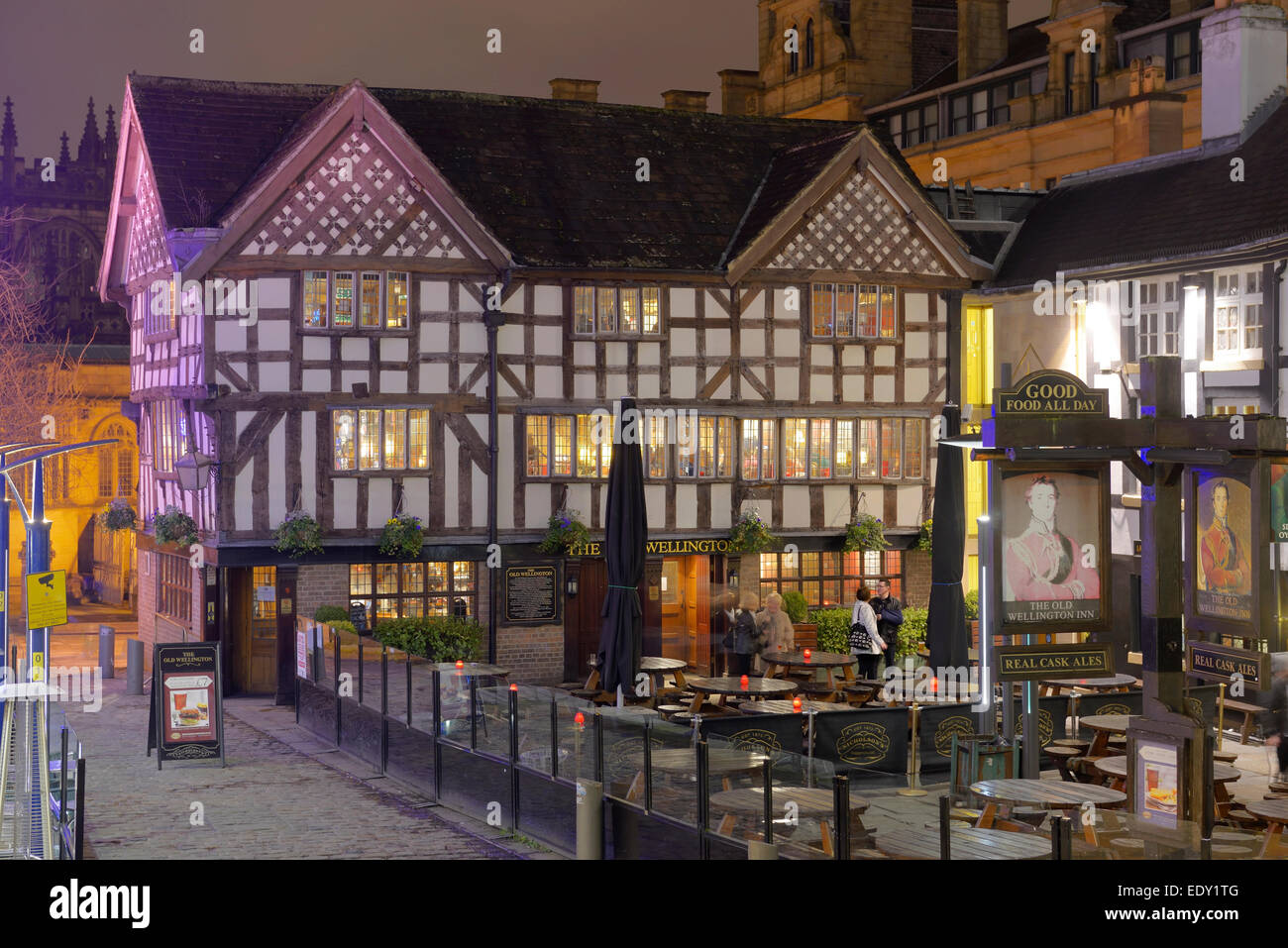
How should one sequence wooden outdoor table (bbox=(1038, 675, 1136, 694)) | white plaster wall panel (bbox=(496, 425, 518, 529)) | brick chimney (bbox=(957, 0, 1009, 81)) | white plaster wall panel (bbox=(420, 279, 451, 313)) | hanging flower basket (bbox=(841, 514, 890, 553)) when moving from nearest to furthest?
wooden outdoor table (bbox=(1038, 675, 1136, 694))
white plaster wall panel (bbox=(420, 279, 451, 313))
white plaster wall panel (bbox=(496, 425, 518, 529))
hanging flower basket (bbox=(841, 514, 890, 553))
brick chimney (bbox=(957, 0, 1009, 81))

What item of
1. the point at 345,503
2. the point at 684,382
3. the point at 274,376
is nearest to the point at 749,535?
the point at 684,382

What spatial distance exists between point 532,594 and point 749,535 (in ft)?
13.1

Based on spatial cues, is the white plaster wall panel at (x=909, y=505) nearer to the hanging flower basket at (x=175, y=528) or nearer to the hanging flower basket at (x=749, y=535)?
the hanging flower basket at (x=749, y=535)

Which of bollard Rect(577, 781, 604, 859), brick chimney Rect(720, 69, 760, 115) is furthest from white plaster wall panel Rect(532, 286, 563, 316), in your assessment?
brick chimney Rect(720, 69, 760, 115)

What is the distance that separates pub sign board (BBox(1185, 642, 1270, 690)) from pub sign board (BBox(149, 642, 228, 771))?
13005 mm

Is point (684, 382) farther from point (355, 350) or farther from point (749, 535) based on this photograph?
point (355, 350)

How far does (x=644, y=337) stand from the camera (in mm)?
29547

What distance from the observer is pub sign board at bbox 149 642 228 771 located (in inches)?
836

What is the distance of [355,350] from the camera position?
27891 mm

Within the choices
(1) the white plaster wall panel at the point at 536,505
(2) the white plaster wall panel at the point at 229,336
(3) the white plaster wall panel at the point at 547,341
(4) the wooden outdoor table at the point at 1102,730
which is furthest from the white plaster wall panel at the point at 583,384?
(4) the wooden outdoor table at the point at 1102,730

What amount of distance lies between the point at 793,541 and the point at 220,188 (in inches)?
465

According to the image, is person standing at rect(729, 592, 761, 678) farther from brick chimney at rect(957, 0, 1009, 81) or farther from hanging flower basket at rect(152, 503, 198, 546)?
brick chimney at rect(957, 0, 1009, 81)

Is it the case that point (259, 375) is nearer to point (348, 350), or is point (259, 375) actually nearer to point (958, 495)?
point (348, 350)

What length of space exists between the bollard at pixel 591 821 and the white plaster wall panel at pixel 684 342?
604 inches
